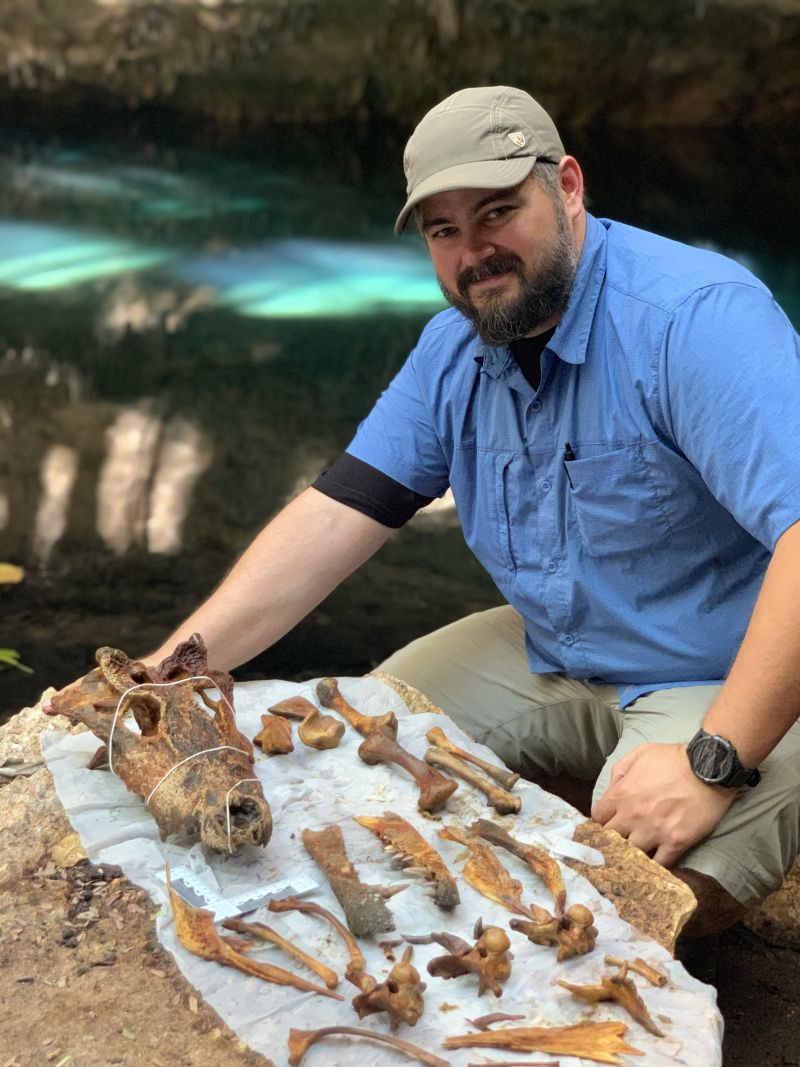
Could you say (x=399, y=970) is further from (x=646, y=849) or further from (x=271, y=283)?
(x=271, y=283)

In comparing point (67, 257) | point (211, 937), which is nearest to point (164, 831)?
point (211, 937)

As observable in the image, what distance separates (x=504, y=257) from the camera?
216cm

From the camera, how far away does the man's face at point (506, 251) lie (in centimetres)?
214

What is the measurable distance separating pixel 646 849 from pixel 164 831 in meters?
0.77

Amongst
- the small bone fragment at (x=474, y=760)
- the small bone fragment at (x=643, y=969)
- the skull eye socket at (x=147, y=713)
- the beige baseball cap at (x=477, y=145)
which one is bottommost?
the small bone fragment at (x=474, y=760)

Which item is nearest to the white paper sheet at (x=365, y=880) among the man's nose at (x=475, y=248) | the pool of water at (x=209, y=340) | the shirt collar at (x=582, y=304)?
the shirt collar at (x=582, y=304)

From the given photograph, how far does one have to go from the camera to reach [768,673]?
1.90m

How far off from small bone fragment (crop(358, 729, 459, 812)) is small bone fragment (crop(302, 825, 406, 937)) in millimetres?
170

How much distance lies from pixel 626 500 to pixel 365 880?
0.81 m

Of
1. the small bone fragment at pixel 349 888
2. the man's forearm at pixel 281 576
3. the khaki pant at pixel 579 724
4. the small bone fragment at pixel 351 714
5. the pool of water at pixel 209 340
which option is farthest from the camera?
the pool of water at pixel 209 340

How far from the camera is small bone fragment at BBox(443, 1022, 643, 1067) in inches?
60.0

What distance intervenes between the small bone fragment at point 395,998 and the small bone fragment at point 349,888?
14 centimetres

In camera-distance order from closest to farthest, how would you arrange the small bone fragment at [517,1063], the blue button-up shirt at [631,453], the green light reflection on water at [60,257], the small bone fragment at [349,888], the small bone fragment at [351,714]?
the small bone fragment at [517,1063]
the small bone fragment at [349,888]
the blue button-up shirt at [631,453]
the small bone fragment at [351,714]
the green light reflection on water at [60,257]

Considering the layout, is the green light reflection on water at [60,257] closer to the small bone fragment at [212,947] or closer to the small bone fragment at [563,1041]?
the small bone fragment at [212,947]
